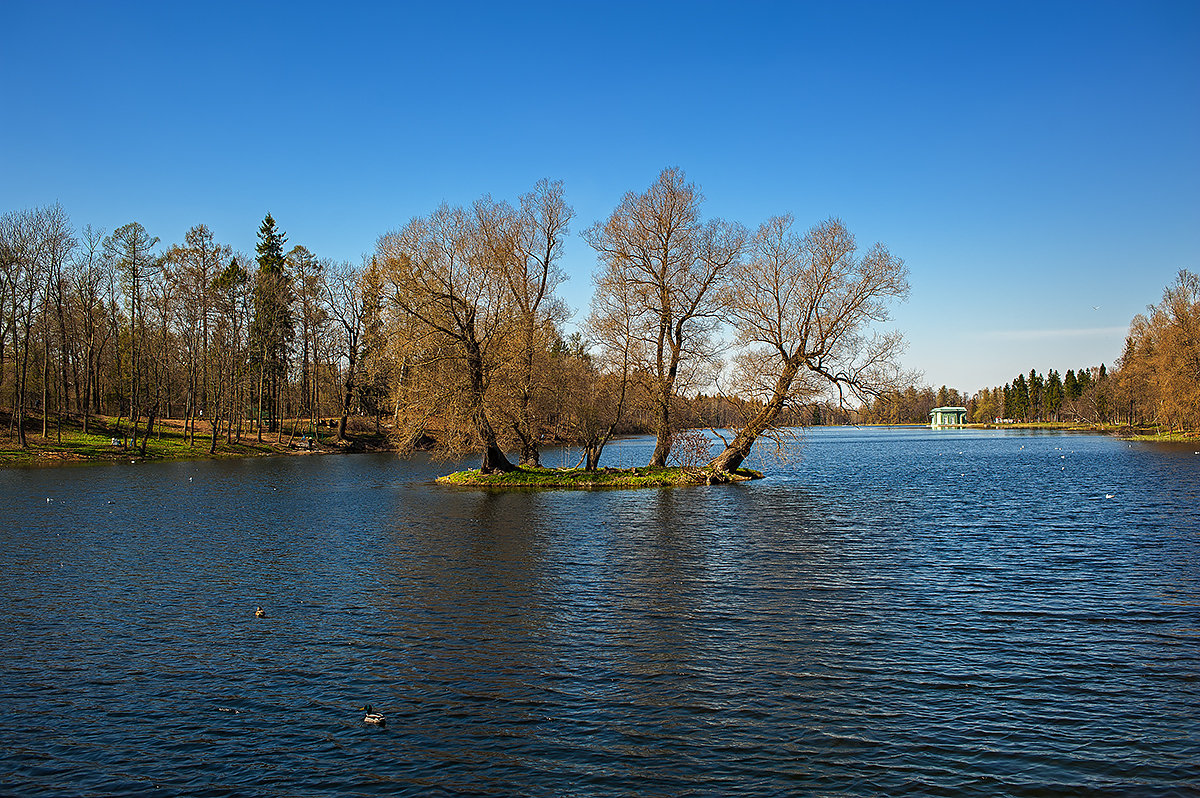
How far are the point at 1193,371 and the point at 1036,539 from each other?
74.9 meters

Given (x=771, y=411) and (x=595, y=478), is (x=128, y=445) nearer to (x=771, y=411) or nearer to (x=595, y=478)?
(x=595, y=478)

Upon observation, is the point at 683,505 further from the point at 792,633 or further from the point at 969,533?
the point at 792,633

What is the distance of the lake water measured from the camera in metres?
9.72

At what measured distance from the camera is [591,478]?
44.7m

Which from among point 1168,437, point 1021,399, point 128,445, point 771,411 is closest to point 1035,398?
point 1021,399

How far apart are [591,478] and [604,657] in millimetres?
30803

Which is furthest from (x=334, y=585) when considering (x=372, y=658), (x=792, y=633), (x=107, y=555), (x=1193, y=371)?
(x=1193, y=371)

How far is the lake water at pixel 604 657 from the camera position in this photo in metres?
9.72

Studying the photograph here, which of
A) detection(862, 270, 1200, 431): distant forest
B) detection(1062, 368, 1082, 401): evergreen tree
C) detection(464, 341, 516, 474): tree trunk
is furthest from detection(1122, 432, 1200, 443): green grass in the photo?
detection(464, 341, 516, 474): tree trunk

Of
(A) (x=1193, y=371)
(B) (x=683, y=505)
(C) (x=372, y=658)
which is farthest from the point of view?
(A) (x=1193, y=371)

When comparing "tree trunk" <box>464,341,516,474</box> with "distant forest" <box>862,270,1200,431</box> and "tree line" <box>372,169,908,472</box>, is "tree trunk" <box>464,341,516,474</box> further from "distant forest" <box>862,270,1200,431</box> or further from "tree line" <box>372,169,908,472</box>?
"distant forest" <box>862,270,1200,431</box>

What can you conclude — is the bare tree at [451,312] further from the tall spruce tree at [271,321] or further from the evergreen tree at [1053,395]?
the evergreen tree at [1053,395]

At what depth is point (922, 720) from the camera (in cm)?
1098

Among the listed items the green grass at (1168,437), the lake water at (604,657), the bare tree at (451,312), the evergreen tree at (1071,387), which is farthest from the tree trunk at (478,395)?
the evergreen tree at (1071,387)
